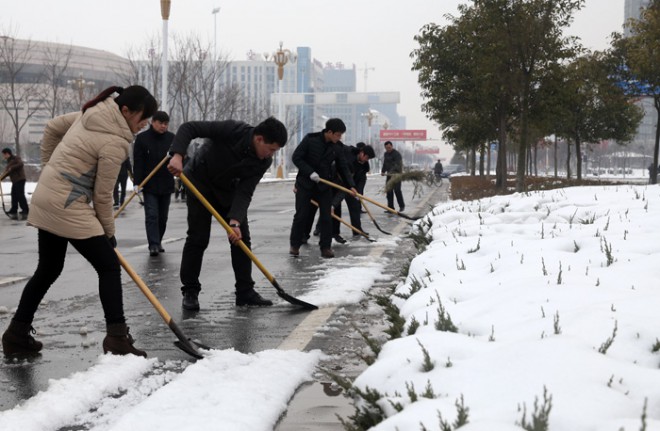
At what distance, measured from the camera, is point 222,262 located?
31.9 ft

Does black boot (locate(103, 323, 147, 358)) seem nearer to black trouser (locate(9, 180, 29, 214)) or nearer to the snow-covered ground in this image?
the snow-covered ground

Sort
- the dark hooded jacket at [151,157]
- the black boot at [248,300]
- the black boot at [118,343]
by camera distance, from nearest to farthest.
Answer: the black boot at [118,343] → the black boot at [248,300] → the dark hooded jacket at [151,157]

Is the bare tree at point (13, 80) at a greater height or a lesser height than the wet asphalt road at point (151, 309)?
greater

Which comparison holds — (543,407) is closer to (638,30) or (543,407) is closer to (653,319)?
(653,319)

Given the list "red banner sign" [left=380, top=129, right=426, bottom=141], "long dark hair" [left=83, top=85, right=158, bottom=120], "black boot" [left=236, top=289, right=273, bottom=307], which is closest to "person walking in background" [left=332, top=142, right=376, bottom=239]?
"black boot" [left=236, top=289, right=273, bottom=307]

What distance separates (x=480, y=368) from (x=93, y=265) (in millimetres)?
2706

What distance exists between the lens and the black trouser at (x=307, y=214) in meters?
10.4

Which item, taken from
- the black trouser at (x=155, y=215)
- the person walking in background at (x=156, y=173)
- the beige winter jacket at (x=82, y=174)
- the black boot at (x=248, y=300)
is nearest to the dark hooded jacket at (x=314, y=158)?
the person walking in background at (x=156, y=173)

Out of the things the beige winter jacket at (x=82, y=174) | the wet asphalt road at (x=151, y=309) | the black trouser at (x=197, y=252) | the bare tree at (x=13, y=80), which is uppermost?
the bare tree at (x=13, y=80)

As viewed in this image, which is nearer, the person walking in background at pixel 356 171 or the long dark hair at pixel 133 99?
the long dark hair at pixel 133 99

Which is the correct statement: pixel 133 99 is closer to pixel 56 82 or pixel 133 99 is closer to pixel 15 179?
pixel 15 179

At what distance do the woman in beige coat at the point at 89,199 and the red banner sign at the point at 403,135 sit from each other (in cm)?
13285

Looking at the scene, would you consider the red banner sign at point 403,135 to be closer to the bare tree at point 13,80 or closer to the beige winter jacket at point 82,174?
the bare tree at point 13,80

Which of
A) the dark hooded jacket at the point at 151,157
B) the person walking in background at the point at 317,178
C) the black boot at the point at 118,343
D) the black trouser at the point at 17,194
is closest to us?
the black boot at the point at 118,343
